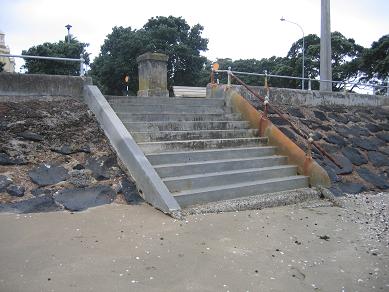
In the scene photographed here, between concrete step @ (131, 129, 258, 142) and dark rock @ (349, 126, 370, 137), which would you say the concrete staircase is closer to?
concrete step @ (131, 129, 258, 142)

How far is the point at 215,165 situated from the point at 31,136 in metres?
3.18

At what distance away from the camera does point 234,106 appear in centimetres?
913

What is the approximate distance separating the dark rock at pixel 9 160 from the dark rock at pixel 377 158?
7783 mm

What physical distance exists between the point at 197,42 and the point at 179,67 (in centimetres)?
332

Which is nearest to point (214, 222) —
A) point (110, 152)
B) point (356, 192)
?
point (110, 152)

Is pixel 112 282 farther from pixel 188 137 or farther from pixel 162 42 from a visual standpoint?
pixel 162 42

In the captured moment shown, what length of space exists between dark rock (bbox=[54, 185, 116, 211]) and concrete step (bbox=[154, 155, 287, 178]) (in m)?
0.90

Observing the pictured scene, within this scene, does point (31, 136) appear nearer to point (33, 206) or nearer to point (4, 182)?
point (4, 182)

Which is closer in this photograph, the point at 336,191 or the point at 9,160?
the point at 9,160

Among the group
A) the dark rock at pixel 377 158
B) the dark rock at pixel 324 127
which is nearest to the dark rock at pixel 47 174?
the dark rock at pixel 324 127

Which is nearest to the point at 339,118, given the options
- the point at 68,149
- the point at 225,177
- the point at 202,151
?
the point at 202,151

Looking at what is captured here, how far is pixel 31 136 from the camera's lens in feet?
21.1

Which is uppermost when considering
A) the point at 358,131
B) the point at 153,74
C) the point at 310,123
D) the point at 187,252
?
the point at 153,74

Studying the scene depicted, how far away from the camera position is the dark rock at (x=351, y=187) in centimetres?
769
